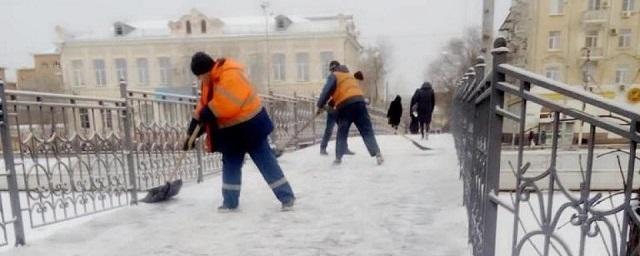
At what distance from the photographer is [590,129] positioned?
1.23 metres

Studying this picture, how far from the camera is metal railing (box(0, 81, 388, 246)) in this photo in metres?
2.99

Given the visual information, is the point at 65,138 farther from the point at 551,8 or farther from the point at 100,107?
the point at 551,8

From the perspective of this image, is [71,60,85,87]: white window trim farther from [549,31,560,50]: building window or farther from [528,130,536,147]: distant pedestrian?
[528,130,536,147]: distant pedestrian

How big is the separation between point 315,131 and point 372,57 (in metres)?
29.7

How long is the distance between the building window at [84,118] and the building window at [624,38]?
22.9 meters

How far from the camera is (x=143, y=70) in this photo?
113ft

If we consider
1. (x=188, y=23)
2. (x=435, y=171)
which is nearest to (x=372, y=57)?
(x=188, y=23)

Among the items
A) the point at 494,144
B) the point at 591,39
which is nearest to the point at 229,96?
the point at 494,144

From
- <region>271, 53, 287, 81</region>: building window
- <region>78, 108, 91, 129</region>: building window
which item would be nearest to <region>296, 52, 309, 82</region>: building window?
<region>271, 53, 287, 81</region>: building window

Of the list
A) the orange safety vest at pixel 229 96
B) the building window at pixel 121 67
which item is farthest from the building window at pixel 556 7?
the building window at pixel 121 67

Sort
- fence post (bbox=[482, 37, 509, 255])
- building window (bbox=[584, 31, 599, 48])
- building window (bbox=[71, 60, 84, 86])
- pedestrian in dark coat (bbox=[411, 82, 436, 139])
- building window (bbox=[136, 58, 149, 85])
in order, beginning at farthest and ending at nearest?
building window (bbox=[71, 60, 84, 86]) < building window (bbox=[136, 58, 149, 85]) < building window (bbox=[584, 31, 599, 48]) < pedestrian in dark coat (bbox=[411, 82, 436, 139]) < fence post (bbox=[482, 37, 509, 255])

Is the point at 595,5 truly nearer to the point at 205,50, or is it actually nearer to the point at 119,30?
the point at 205,50

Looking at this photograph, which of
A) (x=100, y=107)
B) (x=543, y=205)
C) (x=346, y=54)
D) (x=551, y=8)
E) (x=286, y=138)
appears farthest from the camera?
(x=346, y=54)

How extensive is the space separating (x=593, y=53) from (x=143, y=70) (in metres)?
31.0
